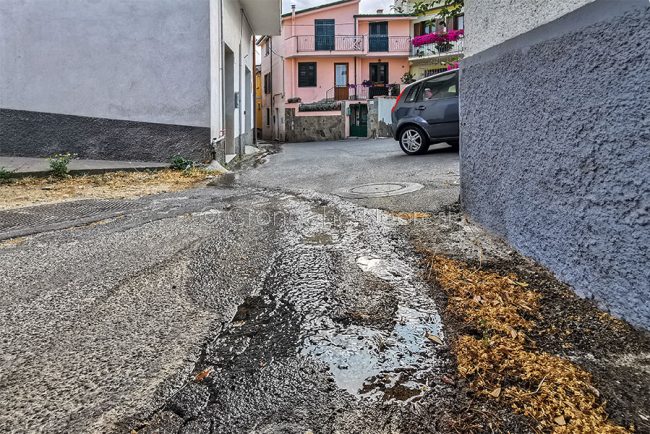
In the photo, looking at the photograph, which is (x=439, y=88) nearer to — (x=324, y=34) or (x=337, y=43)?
(x=337, y=43)

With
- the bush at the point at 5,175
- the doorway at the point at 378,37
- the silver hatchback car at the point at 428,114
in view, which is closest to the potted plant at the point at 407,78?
the doorway at the point at 378,37

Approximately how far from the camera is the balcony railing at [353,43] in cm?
3606

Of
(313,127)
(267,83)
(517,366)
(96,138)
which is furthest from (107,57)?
(267,83)

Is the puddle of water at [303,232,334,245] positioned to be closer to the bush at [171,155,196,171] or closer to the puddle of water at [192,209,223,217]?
the puddle of water at [192,209,223,217]

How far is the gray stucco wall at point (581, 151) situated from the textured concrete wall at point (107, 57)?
24.0 ft

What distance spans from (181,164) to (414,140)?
491 centimetres

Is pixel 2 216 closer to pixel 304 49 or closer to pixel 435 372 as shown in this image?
pixel 435 372

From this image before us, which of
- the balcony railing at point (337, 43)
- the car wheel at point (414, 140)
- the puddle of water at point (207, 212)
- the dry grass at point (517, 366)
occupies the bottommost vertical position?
the dry grass at point (517, 366)

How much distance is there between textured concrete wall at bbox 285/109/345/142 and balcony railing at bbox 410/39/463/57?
9212 mm

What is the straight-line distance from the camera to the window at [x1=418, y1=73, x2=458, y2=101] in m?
10.0

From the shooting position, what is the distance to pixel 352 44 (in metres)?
36.4

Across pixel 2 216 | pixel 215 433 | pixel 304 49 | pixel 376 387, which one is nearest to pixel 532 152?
pixel 376 387

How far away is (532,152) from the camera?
324 centimetres

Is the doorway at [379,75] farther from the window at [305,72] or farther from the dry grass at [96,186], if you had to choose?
the dry grass at [96,186]
